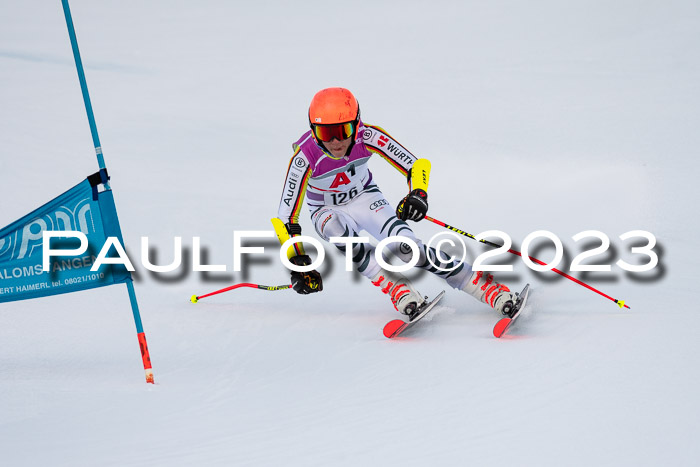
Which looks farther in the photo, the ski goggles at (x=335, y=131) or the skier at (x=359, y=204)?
the skier at (x=359, y=204)

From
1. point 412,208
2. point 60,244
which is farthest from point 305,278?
point 60,244

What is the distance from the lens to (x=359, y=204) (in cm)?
568

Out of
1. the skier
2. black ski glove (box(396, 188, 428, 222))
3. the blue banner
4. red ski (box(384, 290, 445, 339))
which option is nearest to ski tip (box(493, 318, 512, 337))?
the skier

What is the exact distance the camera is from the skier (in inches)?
204

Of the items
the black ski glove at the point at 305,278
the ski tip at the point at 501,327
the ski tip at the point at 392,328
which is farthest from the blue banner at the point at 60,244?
the ski tip at the point at 501,327

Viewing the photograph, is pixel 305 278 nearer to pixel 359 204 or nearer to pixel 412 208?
pixel 359 204

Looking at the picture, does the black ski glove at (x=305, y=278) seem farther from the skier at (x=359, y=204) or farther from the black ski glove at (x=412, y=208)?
the black ski glove at (x=412, y=208)

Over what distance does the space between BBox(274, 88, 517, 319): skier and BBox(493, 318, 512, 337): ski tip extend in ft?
0.72

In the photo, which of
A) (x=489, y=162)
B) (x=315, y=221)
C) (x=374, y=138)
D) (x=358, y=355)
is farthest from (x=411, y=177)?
(x=489, y=162)

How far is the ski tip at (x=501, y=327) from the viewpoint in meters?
5.08

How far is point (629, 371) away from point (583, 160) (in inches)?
221

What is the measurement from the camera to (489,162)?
31.8ft

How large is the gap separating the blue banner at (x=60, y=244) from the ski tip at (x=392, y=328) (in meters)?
1.69

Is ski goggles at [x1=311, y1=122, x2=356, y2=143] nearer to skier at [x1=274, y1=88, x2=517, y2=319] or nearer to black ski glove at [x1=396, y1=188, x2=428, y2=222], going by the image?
skier at [x1=274, y1=88, x2=517, y2=319]
